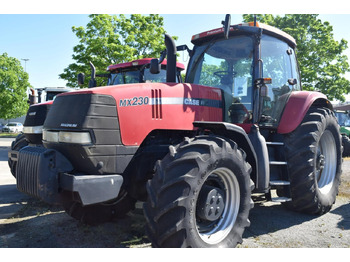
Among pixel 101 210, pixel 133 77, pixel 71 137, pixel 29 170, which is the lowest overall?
pixel 101 210

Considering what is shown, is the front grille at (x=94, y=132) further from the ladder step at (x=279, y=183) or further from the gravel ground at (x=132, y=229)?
the ladder step at (x=279, y=183)

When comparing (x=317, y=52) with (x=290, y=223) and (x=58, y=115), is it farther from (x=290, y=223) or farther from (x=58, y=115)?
(x=58, y=115)

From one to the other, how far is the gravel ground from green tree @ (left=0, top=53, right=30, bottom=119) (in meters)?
31.1

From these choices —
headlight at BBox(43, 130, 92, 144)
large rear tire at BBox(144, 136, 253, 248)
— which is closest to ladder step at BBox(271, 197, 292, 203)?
large rear tire at BBox(144, 136, 253, 248)

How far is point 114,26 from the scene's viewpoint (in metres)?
18.6

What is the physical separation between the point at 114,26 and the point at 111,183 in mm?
17397

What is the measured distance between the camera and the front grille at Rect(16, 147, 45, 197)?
3.03 m

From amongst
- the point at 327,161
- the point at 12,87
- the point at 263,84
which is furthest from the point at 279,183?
the point at 12,87

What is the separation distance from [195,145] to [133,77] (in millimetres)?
5508

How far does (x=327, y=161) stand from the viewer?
18.0ft

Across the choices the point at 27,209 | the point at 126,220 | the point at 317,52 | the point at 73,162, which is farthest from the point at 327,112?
the point at 317,52

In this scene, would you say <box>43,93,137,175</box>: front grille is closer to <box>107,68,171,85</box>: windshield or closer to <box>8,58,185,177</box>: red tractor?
<box>8,58,185,177</box>: red tractor

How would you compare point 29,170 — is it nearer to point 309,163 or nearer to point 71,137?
point 71,137

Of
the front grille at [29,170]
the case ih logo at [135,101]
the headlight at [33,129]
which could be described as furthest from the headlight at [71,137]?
the headlight at [33,129]
